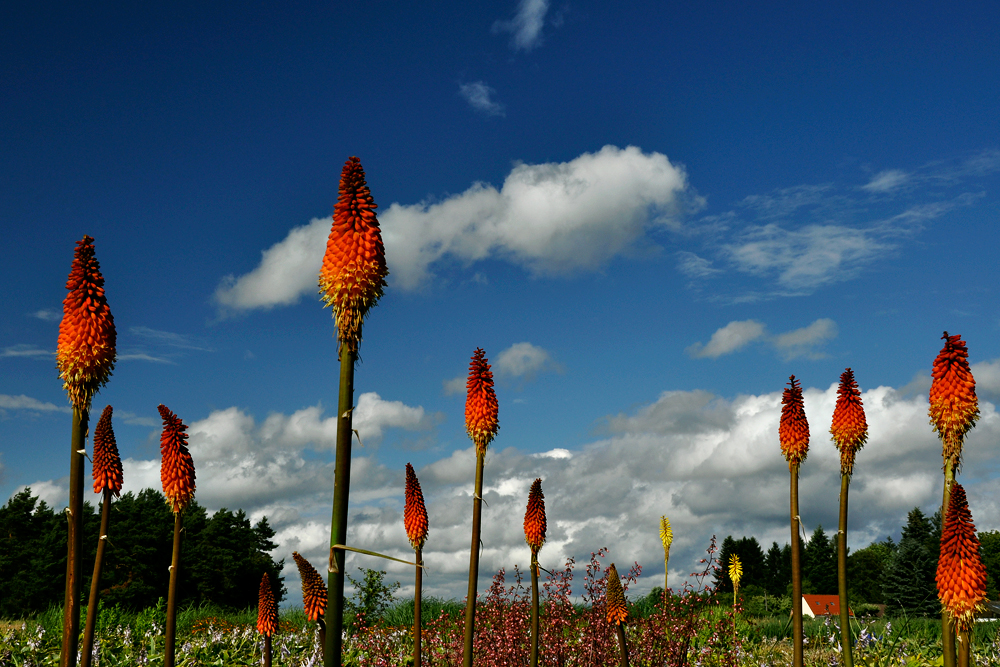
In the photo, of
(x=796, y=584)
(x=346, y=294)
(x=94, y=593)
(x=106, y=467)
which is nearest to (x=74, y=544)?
(x=94, y=593)

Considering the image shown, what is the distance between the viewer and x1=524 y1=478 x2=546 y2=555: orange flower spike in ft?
30.9

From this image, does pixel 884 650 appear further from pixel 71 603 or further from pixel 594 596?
pixel 71 603

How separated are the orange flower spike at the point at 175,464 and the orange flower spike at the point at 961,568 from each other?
6.73 meters

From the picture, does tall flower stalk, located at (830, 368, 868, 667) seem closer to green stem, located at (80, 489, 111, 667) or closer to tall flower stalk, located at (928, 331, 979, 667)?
tall flower stalk, located at (928, 331, 979, 667)

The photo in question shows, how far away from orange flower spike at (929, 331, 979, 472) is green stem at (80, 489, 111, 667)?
8023 mm

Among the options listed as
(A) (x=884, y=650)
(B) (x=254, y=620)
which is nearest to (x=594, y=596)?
(A) (x=884, y=650)

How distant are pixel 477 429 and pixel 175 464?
2.95m

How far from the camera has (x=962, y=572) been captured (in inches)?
254

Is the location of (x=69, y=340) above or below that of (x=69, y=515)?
above

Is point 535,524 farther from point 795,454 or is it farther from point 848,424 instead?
point 848,424

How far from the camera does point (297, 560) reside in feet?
24.1

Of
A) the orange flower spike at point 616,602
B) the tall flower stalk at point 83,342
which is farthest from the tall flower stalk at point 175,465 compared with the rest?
the orange flower spike at point 616,602

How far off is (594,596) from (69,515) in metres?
9.31

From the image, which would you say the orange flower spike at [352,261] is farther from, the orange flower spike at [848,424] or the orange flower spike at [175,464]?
the orange flower spike at [848,424]
